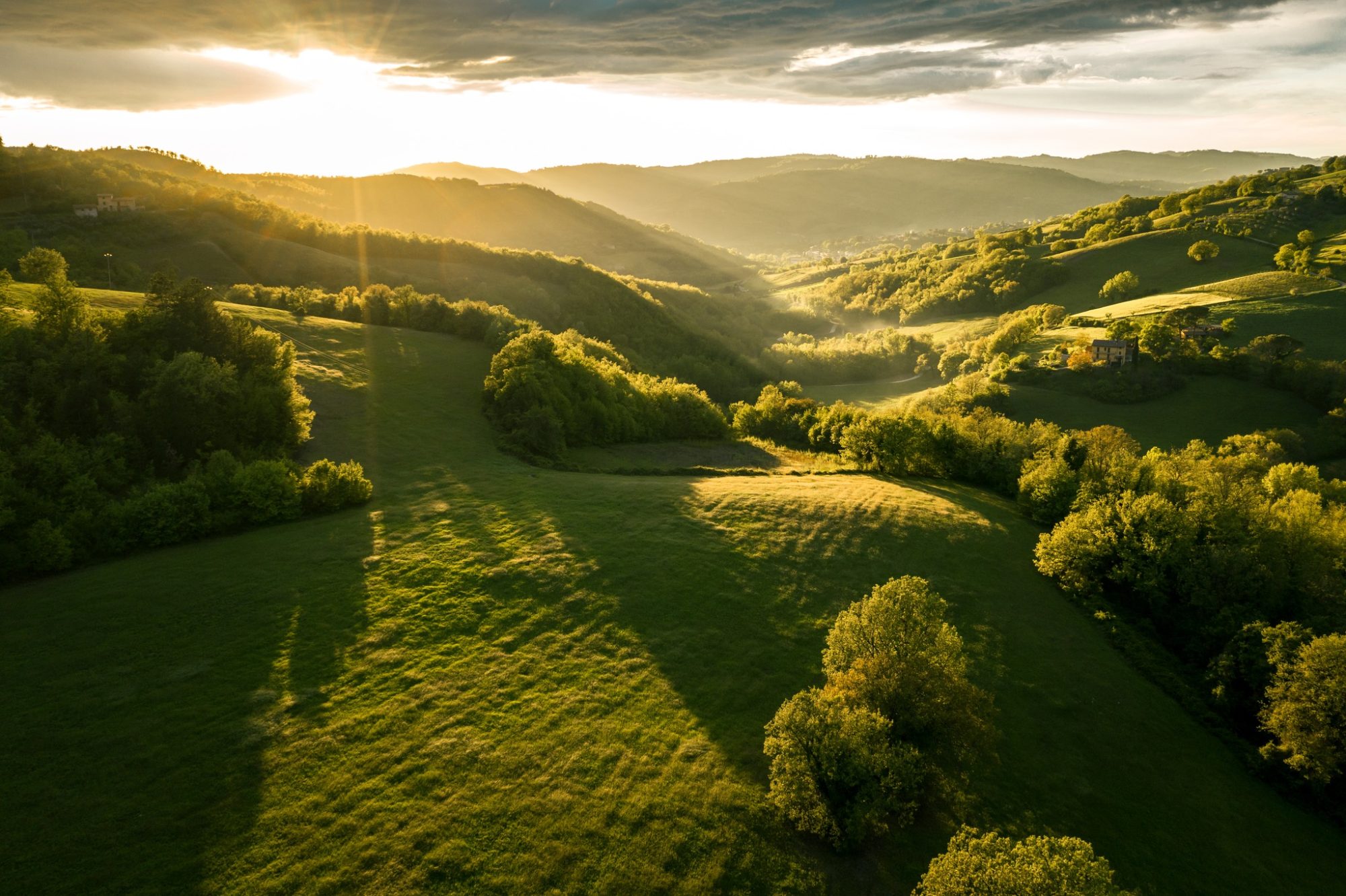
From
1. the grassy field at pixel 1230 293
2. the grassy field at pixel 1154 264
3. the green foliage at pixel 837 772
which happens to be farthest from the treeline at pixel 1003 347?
the green foliage at pixel 837 772

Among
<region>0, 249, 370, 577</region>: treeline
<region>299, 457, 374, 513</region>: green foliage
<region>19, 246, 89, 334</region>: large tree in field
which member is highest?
<region>19, 246, 89, 334</region>: large tree in field

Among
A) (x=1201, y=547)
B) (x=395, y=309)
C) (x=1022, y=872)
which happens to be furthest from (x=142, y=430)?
(x=1201, y=547)

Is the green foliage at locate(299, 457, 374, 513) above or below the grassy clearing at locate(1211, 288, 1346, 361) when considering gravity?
below

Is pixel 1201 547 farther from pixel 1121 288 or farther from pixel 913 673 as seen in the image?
pixel 1121 288

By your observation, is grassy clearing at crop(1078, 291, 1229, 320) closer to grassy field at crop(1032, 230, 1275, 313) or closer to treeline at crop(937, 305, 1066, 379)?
grassy field at crop(1032, 230, 1275, 313)

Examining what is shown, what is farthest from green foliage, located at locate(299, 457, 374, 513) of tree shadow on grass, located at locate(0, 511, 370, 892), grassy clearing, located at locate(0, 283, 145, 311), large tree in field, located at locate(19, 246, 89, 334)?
grassy clearing, located at locate(0, 283, 145, 311)
